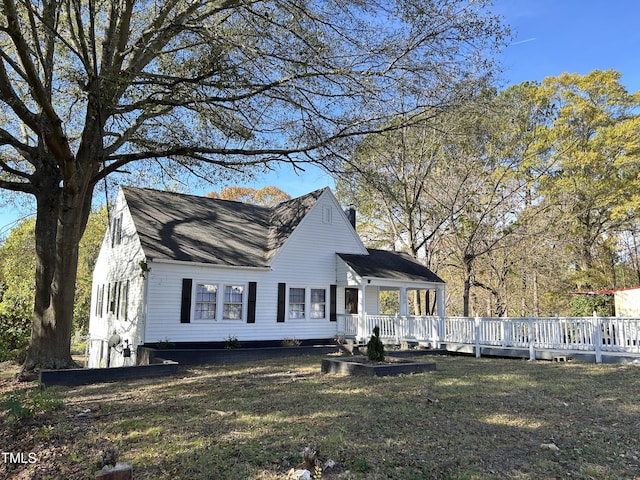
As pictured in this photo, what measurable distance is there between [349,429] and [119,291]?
14.4 meters

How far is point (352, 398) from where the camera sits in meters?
7.26

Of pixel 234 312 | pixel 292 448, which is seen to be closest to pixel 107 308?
pixel 234 312

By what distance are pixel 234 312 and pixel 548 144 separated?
693 inches

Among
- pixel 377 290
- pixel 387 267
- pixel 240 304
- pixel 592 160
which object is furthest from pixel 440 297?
pixel 592 160

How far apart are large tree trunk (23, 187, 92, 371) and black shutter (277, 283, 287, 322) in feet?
25.9

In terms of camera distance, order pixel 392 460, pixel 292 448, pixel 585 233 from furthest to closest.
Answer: pixel 585 233
pixel 292 448
pixel 392 460

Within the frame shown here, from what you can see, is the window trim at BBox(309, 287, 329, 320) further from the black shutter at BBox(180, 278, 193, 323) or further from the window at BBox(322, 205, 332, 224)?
the black shutter at BBox(180, 278, 193, 323)

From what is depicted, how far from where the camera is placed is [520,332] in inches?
536

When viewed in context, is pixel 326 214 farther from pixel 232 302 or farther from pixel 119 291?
pixel 119 291

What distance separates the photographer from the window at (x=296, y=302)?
59.6 feet

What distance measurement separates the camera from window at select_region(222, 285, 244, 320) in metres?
16.4

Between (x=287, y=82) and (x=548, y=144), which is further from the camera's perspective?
(x=548, y=144)

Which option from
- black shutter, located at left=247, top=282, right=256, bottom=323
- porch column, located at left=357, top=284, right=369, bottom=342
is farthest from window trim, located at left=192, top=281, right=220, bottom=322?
porch column, located at left=357, top=284, right=369, bottom=342

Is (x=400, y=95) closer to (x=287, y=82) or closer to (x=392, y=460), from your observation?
(x=287, y=82)
